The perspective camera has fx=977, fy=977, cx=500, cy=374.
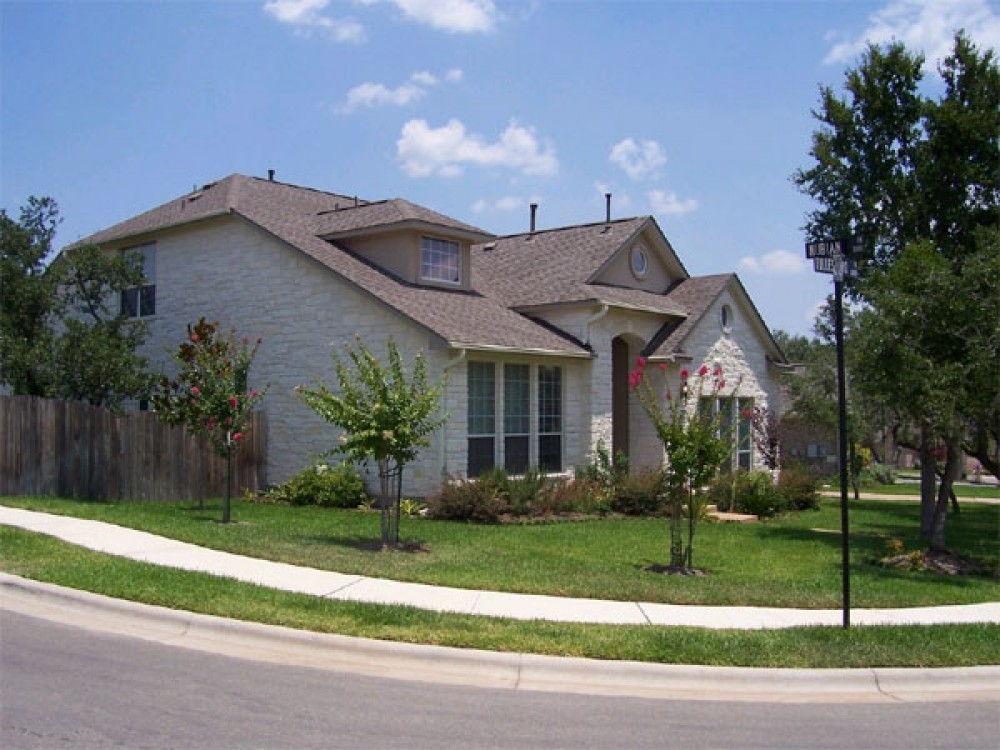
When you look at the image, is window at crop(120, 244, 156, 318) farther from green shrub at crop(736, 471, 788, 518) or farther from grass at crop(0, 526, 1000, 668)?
grass at crop(0, 526, 1000, 668)

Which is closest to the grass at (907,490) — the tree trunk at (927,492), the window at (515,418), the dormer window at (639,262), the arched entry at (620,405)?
the arched entry at (620,405)

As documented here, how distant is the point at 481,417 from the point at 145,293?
9.55 m

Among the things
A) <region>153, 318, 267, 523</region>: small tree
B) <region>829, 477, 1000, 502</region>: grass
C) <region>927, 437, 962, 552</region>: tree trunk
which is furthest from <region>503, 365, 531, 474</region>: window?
<region>829, 477, 1000, 502</region>: grass

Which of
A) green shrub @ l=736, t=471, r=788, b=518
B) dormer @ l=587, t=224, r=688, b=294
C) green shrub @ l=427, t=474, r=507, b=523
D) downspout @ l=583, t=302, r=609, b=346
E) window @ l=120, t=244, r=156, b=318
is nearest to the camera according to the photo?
green shrub @ l=427, t=474, r=507, b=523

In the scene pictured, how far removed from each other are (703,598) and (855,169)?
12948 mm

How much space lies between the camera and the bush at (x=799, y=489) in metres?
21.3

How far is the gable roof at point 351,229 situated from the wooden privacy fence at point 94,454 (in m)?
4.65

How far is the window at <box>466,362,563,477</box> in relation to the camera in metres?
19.0

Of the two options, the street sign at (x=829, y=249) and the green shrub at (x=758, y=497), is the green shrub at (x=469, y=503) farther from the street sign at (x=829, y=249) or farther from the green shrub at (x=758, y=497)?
the street sign at (x=829, y=249)

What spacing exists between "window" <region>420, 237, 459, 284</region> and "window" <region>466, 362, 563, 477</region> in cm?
294

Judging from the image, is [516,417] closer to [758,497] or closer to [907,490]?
[758,497]

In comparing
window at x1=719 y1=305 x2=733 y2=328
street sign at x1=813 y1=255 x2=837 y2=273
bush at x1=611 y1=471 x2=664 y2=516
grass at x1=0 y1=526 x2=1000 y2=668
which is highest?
window at x1=719 y1=305 x2=733 y2=328

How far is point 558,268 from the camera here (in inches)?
923

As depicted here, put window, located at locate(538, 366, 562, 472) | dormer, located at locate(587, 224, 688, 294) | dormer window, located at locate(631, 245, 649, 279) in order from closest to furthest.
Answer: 1. window, located at locate(538, 366, 562, 472)
2. dormer, located at locate(587, 224, 688, 294)
3. dormer window, located at locate(631, 245, 649, 279)
